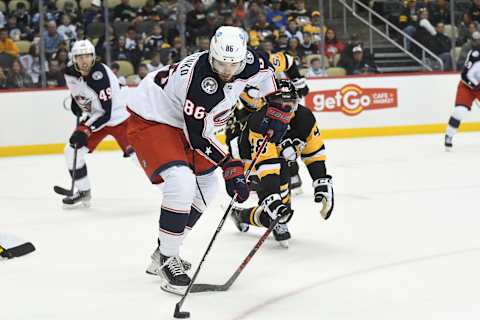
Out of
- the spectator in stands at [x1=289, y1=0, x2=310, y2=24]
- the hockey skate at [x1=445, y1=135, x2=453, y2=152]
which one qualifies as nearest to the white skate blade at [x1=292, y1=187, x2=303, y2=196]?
the hockey skate at [x1=445, y1=135, x2=453, y2=152]

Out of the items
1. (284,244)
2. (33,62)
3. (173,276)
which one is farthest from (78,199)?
(33,62)

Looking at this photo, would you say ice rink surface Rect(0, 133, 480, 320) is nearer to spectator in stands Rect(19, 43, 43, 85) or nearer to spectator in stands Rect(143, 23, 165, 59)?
spectator in stands Rect(19, 43, 43, 85)

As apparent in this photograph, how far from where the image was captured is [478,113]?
1116 cm

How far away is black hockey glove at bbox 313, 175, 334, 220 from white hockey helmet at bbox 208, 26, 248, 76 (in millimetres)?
1271

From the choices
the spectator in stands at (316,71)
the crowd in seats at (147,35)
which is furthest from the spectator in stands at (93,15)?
the spectator in stands at (316,71)

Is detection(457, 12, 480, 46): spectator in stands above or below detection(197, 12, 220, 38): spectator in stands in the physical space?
below

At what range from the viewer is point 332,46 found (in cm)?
1127

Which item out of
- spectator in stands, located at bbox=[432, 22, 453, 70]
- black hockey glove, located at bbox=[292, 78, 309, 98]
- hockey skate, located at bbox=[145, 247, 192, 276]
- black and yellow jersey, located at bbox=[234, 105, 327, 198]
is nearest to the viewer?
hockey skate, located at bbox=[145, 247, 192, 276]

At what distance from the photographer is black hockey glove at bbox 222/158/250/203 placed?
3.86 meters

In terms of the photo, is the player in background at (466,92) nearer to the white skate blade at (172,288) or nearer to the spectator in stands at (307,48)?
the spectator in stands at (307,48)

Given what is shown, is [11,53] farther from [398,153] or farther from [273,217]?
[273,217]

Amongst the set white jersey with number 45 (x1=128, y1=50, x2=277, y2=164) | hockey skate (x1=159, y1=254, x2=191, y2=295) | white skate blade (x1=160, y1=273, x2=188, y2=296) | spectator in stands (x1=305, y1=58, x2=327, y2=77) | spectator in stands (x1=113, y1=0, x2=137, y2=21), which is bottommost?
spectator in stands (x1=305, y1=58, x2=327, y2=77)

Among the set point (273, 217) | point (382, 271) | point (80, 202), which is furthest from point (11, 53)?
point (382, 271)

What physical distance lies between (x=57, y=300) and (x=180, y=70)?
44.7 inches
